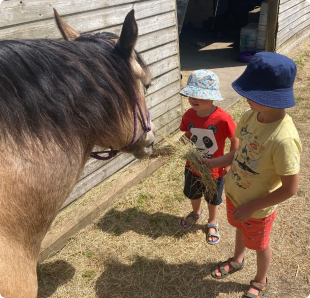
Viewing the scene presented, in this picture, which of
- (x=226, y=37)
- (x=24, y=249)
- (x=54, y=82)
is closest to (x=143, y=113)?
(x=54, y=82)

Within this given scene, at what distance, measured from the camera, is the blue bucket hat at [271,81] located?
1.37 m

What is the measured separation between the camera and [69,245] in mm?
2697

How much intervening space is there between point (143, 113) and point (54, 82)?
61 centimetres

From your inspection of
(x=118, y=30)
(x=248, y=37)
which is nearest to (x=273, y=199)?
(x=118, y=30)

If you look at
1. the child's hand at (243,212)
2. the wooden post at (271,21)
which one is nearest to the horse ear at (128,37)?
the child's hand at (243,212)

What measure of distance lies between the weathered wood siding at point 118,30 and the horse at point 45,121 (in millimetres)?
1001

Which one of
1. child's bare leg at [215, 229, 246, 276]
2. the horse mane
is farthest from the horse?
child's bare leg at [215, 229, 246, 276]

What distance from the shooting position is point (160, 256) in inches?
99.1

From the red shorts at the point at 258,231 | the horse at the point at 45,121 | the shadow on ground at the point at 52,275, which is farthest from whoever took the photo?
the shadow on ground at the point at 52,275

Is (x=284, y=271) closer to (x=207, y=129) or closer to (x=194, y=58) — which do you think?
(x=207, y=129)

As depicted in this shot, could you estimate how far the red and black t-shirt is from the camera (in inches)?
86.4

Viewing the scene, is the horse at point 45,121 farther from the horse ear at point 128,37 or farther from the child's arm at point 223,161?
the child's arm at point 223,161

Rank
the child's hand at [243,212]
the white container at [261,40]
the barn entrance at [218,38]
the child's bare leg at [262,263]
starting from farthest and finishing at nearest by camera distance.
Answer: the white container at [261,40]
the barn entrance at [218,38]
the child's bare leg at [262,263]
the child's hand at [243,212]

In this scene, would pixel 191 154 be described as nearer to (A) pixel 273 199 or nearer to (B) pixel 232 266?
(A) pixel 273 199
